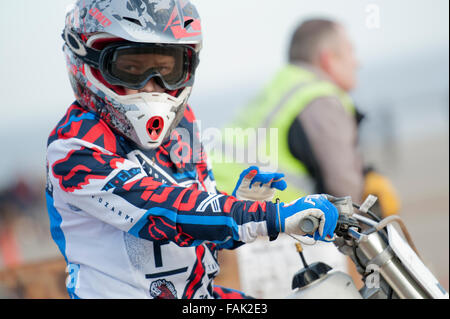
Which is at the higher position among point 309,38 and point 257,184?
point 309,38

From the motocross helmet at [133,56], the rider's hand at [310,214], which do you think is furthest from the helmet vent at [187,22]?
the rider's hand at [310,214]

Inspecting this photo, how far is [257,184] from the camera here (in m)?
2.25

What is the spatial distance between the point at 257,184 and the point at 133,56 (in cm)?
66

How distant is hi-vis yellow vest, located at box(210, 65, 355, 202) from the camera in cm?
451

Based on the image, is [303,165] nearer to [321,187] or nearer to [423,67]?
[321,187]

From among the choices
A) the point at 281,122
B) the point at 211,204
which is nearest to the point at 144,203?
the point at 211,204

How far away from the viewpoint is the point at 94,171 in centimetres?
202

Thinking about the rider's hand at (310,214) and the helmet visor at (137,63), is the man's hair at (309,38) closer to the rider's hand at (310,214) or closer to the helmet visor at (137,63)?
the helmet visor at (137,63)

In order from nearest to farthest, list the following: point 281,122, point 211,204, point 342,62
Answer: point 211,204 < point 281,122 < point 342,62

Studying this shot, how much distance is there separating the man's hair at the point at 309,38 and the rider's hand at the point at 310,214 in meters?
3.56

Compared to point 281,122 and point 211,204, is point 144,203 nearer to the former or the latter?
point 211,204

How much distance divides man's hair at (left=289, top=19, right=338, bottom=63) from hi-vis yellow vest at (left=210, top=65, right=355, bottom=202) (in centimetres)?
51

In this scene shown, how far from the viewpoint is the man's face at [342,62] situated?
5.39 m

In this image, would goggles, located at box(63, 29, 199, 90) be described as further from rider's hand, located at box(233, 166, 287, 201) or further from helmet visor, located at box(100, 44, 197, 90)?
rider's hand, located at box(233, 166, 287, 201)
